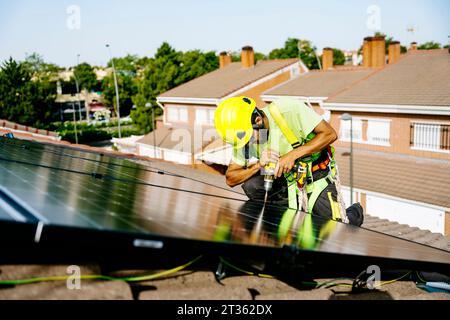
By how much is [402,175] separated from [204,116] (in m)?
19.1

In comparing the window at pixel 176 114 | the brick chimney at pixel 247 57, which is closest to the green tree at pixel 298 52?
the brick chimney at pixel 247 57

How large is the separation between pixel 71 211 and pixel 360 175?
21062 mm

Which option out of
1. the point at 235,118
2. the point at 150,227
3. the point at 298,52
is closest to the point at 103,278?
the point at 150,227

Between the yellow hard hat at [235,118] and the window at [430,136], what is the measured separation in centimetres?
1883

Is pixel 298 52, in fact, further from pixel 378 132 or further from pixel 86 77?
pixel 378 132

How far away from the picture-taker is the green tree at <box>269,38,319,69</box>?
255 ft

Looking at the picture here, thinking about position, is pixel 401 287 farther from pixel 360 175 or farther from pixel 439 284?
pixel 360 175

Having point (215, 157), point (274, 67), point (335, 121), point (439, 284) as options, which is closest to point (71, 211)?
point (439, 284)

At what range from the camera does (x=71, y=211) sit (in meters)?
2.12

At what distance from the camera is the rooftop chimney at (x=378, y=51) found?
1134 inches

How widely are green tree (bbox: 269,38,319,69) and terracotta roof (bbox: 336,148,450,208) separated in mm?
55271

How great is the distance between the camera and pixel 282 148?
5078 mm

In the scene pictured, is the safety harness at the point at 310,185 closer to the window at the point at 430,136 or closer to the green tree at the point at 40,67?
the window at the point at 430,136

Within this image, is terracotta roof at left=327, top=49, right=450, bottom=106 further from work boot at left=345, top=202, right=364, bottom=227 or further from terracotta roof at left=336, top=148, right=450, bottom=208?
work boot at left=345, top=202, right=364, bottom=227
